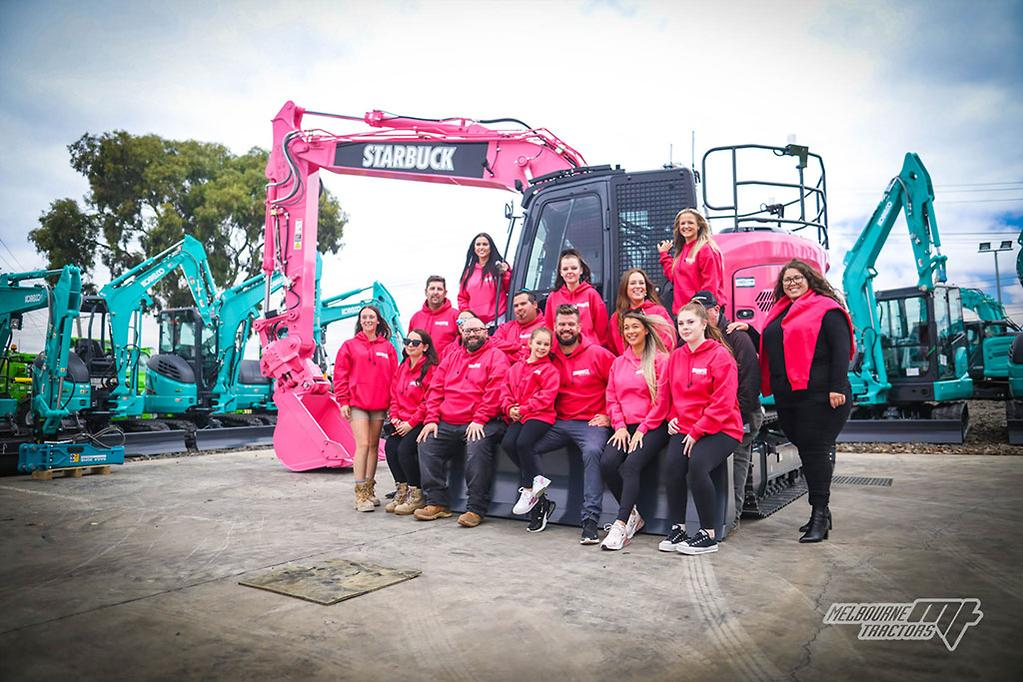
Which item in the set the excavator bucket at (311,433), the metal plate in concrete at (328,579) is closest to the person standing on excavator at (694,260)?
the metal plate in concrete at (328,579)

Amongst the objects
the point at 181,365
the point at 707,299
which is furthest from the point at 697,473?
the point at 181,365

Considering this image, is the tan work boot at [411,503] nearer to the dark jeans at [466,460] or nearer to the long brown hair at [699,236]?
the dark jeans at [466,460]

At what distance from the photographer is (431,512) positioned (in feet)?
18.5

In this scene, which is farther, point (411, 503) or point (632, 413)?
point (411, 503)

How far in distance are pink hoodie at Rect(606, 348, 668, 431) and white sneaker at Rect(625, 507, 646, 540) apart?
61 cm

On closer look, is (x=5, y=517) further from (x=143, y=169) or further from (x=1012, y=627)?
(x=143, y=169)

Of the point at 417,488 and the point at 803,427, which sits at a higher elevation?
the point at 803,427

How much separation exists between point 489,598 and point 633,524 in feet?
5.57

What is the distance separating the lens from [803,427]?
4.85 metres

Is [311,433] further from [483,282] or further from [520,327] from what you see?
[520,327]

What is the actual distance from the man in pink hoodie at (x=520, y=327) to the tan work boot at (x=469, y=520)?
1325 millimetres

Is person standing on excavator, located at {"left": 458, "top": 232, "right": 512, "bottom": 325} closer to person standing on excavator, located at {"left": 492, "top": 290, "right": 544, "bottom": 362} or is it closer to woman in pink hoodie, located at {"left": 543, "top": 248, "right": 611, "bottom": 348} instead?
person standing on excavator, located at {"left": 492, "top": 290, "right": 544, "bottom": 362}

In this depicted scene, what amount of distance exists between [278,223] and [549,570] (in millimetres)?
7002

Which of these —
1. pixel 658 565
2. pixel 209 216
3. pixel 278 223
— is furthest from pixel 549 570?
pixel 209 216
